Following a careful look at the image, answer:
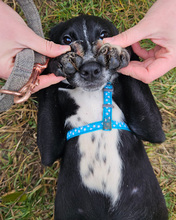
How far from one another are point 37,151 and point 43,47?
74.2 inches

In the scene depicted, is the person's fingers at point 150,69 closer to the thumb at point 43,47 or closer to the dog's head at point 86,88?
the dog's head at point 86,88

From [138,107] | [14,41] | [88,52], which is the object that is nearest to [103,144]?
[138,107]

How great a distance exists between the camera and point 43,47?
205 cm

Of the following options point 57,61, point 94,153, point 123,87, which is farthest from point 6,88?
point 123,87

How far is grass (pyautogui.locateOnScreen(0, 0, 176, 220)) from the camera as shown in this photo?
3371 millimetres

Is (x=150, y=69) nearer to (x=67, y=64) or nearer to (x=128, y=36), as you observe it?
(x=128, y=36)

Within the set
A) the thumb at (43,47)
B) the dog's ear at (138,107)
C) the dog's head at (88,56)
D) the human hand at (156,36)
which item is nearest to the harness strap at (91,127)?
the dog's ear at (138,107)

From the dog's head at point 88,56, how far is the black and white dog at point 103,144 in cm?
1

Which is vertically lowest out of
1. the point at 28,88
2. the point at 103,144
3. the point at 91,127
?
the point at 103,144

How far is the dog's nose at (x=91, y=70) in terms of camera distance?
6.80 ft

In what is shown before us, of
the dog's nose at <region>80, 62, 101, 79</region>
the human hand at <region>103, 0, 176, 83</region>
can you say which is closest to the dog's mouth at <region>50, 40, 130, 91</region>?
the dog's nose at <region>80, 62, 101, 79</region>

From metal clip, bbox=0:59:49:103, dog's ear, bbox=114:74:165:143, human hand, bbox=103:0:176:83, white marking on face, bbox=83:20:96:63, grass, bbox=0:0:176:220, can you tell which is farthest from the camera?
grass, bbox=0:0:176:220

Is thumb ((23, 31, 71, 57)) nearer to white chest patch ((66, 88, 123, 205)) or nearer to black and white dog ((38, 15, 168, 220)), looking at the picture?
black and white dog ((38, 15, 168, 220))

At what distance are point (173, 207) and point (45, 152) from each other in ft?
6.87
